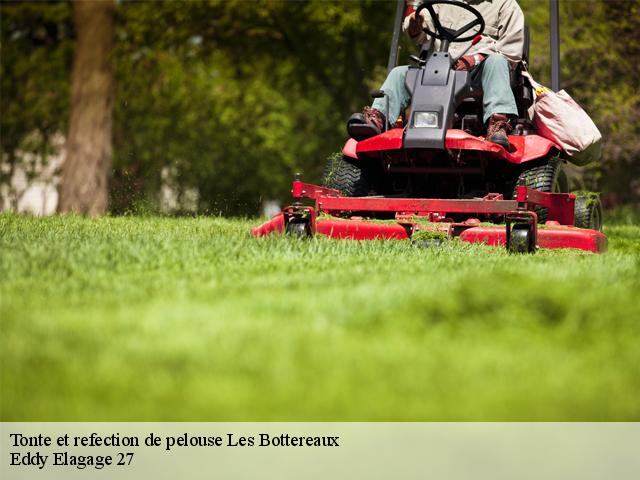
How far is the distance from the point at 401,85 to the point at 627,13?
397 inches

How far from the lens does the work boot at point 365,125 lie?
697 centimetres

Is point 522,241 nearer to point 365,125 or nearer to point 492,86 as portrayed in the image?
point 492,86

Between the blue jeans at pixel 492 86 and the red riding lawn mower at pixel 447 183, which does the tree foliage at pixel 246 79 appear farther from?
the blue jeans at pixel 492 86

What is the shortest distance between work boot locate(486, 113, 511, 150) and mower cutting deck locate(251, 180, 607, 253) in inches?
15.1

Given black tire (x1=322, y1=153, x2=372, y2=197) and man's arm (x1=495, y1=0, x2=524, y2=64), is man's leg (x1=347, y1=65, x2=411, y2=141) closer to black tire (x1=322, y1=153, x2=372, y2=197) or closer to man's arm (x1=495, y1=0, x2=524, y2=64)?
black tire (x1=322, y1=153, x2=372, y2=197)

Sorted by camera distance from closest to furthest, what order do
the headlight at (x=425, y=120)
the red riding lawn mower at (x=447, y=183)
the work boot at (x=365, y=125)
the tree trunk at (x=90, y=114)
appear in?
the red riding lawn mower at (x=447, y=183) → the headlight at (x=425, y=120) → the work boot at (x=365, y=125) → the tree trunk at (x=90, y=114)

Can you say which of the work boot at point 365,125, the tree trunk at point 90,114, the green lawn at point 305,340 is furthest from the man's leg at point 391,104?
the tree trunk at point 90,114

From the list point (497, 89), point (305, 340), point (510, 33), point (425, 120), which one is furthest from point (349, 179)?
point (305, 340)

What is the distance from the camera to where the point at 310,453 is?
2.33 meters

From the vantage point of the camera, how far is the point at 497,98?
6785 mm

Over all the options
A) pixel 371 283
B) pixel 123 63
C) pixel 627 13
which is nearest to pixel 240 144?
pixel 123 63

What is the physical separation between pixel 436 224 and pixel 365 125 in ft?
3.21

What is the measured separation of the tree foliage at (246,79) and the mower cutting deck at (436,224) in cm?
609

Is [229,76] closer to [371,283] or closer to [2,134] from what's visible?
[2,134]
